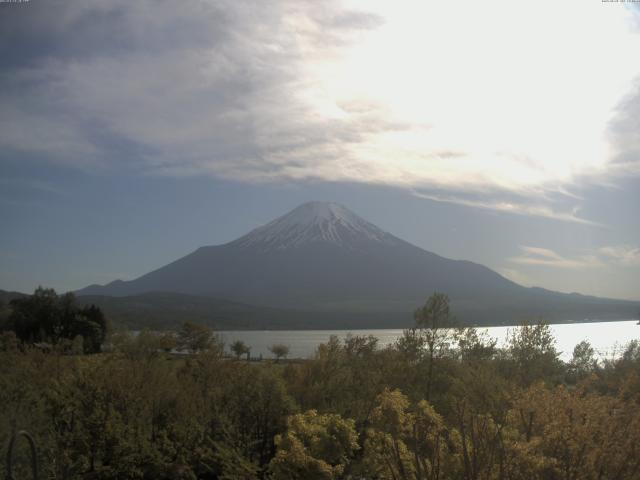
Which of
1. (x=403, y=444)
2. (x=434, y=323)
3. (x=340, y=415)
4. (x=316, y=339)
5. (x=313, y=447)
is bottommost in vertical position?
(x=316, y=339)

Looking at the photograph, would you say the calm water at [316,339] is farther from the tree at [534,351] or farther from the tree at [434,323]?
the tree at [434,323]

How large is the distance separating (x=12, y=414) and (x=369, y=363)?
10.2 metres

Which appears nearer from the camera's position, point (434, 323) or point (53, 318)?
point (434, 323)

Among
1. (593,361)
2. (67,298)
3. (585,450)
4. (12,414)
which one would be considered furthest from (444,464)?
(67,298)

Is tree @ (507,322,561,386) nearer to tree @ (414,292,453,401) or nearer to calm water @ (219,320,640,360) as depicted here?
tree @ (414,292,453,401)

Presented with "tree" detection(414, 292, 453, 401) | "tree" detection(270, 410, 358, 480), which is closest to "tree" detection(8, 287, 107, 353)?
"tree" detection(414, 292, 453, 401)

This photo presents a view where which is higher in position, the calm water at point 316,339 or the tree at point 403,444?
the tree at point 403,444

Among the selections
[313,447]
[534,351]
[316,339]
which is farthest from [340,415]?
[316,339]

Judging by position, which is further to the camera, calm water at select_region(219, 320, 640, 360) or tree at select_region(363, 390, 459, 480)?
calm water at select_region(219, 320, 640, 360)

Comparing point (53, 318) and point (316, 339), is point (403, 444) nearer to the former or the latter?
point (53, 318)

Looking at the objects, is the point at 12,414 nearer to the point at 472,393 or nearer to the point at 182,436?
the point at 182,436

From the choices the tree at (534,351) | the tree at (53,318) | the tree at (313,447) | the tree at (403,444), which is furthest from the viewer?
the tree at (53,318)

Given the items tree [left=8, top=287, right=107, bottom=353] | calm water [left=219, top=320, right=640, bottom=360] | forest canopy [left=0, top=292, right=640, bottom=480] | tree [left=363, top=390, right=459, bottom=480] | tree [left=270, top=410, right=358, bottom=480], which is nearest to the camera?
tree [left=363, top=390, right=459, bottom=480]

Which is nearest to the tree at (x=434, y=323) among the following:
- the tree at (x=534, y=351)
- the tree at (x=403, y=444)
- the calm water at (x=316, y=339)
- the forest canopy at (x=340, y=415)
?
the forest canopy at (x=340, y=415)
